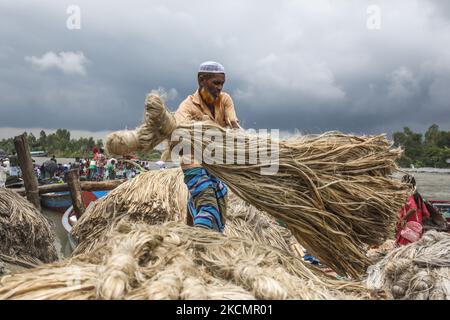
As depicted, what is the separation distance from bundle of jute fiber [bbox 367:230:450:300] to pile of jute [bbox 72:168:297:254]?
1.95m

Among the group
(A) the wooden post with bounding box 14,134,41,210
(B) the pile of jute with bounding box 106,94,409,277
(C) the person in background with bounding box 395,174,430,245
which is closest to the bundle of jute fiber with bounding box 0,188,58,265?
(A) the wooden post with bounding box 14,134,41,210

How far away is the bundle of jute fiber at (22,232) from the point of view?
16.1 ft

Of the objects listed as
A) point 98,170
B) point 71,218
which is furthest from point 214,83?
point 98,170

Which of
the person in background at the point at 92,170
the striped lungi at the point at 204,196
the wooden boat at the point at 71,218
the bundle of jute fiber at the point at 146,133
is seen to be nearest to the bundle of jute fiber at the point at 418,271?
the striped lungi at the point at 204,196

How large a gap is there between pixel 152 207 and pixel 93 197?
8.11 metres

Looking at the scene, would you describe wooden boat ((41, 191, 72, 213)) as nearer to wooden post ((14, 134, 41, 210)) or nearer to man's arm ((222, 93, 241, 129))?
wooden post ((14, 134, 41, 210))

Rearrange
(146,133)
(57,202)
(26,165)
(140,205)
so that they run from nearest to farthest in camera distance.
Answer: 1. (146,133)
2. (140,205)
3. (26,165)
4. (57,202)

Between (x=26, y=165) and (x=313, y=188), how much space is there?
5993mm

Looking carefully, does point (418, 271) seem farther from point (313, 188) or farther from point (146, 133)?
point (146, 133)

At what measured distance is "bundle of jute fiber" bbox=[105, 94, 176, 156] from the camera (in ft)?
8.06

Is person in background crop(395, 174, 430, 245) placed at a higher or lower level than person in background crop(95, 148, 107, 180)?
lower

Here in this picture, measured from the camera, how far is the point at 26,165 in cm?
742

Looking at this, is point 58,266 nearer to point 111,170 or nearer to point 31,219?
point 31,219

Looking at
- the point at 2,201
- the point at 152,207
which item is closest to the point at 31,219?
the point at 2,201
